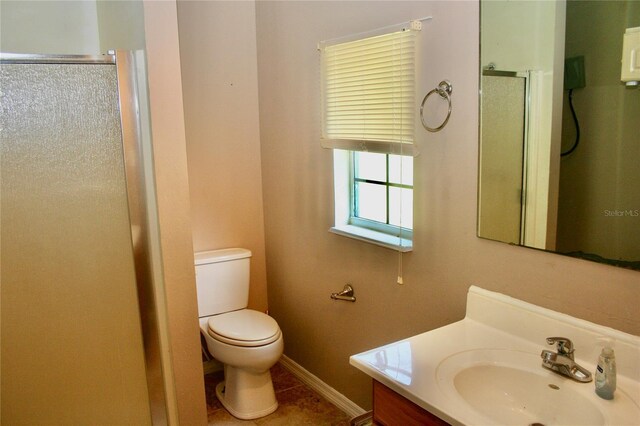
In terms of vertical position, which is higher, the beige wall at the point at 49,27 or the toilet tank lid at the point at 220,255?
the beige wall at the point at 49,27

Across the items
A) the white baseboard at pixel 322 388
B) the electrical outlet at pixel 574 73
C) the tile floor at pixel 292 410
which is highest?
the electrical outlet at pixel 574 73

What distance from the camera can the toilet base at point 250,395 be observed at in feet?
8.81

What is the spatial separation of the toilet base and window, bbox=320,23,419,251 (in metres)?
0.88

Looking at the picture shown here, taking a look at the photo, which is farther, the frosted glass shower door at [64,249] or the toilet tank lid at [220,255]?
the toilet tank lid at [220,255]

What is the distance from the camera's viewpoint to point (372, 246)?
2344mm

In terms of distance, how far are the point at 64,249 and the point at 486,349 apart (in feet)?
4.73

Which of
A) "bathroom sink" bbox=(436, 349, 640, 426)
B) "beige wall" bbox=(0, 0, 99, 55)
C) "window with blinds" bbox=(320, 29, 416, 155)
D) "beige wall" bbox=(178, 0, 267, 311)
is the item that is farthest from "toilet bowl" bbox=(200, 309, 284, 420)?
"beige wall" bbox=(0, 0, 99, 55)

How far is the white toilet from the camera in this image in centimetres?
258

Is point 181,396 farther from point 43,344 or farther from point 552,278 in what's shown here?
point 552,278

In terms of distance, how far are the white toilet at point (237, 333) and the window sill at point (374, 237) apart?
2.06ft

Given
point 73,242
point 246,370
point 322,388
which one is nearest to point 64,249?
point 73,242

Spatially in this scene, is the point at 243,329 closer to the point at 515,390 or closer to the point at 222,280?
the point at 222,280

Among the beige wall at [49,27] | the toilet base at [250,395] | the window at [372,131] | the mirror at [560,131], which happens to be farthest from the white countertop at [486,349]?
the beige wall at [49,27]

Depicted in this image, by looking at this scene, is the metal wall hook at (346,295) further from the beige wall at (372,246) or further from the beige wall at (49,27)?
the beige wall at (49,27)
